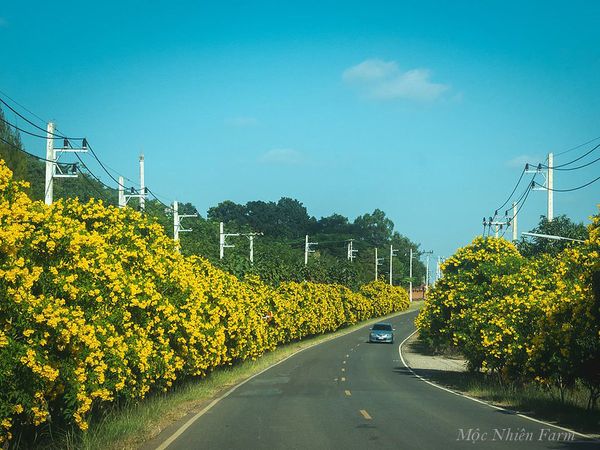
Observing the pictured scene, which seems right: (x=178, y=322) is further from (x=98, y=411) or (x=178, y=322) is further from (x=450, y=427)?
(x=450, y=427)

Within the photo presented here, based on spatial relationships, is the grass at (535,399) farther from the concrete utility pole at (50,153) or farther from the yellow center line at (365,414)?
the concrete utility pole at (50,153)

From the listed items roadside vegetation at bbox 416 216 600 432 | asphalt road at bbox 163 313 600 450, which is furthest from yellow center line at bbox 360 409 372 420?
roadside vegetation at bbox 416 216 600 432

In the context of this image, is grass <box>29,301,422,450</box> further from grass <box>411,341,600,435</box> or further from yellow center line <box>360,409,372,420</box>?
grass <box>411,341,600,435</box>

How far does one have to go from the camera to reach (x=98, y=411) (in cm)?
1620

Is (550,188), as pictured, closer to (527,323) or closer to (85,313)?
(527,323)

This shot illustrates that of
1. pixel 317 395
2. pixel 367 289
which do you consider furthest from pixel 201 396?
pixel 367 289

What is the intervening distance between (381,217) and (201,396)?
166 metres

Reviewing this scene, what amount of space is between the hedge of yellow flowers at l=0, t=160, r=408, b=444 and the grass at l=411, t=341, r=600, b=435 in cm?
961

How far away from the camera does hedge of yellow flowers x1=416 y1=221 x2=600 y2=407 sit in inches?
722

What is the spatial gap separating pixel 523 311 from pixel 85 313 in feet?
56.3

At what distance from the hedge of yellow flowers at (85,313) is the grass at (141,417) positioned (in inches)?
14.8

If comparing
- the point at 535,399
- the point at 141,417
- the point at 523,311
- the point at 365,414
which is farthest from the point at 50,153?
the point at 535,399

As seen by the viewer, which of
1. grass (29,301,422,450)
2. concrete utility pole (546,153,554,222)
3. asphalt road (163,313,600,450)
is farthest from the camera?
concrete utility pole (546,153,554,222)

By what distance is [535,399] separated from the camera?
22766 mm
